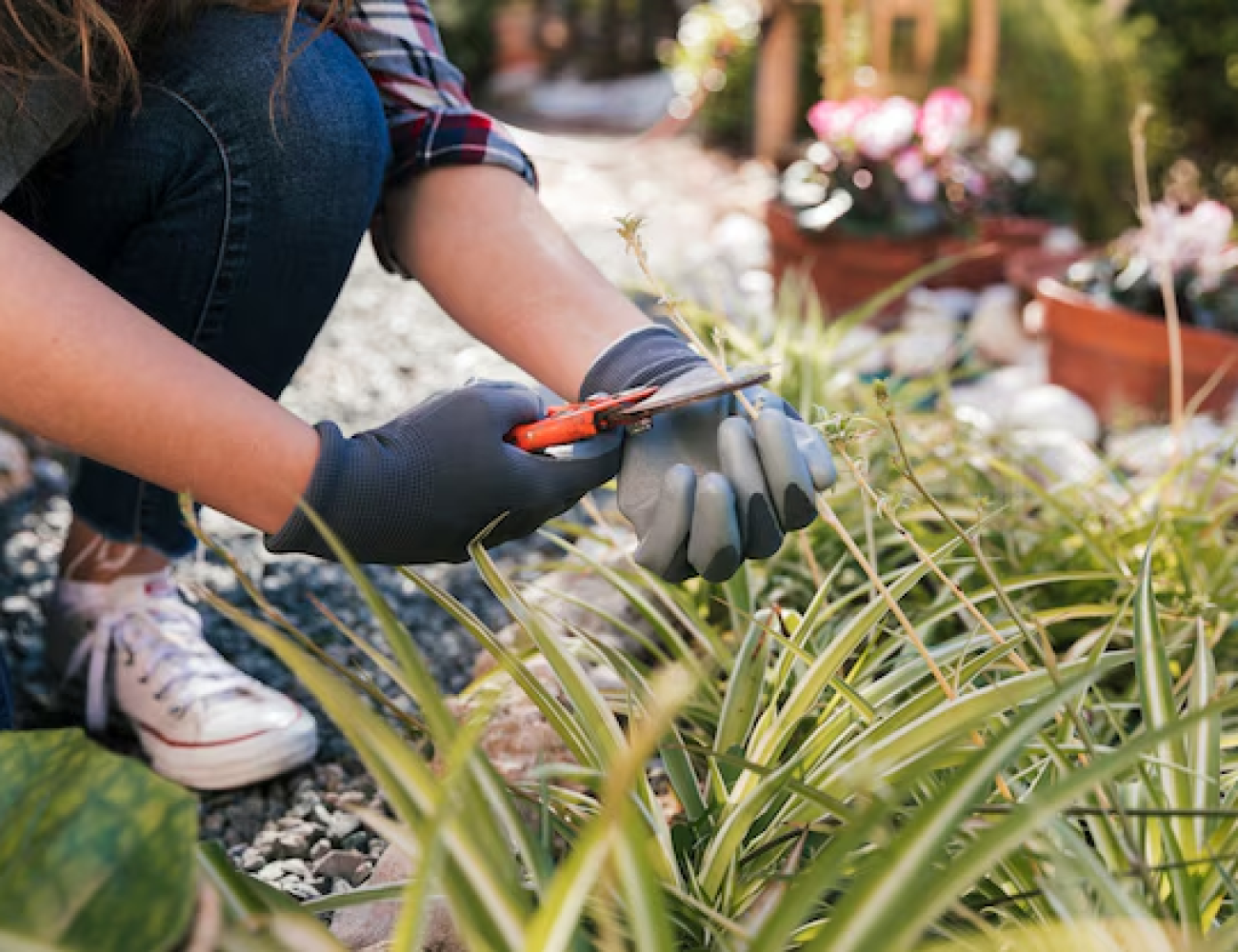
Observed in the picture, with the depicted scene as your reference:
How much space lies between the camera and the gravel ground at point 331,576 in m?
1.22

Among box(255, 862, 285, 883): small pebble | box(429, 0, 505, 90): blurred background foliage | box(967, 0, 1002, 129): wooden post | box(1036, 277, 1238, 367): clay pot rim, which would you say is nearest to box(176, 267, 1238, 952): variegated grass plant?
box(255, 862, 285, 883): small pebble

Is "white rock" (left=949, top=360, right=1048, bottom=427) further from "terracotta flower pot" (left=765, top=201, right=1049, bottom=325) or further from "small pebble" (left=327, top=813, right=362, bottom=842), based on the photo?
"small pebble" (left=327, top=813, right=362, bottom=842)

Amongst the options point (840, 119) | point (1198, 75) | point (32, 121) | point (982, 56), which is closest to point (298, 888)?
point (32, 121)

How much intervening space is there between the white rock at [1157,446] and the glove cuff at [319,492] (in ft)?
3.35

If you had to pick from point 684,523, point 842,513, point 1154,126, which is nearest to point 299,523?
point 684,523

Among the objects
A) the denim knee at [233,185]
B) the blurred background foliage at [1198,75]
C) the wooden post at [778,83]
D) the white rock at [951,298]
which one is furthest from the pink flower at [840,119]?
the blurred background foliage at [1198,75]

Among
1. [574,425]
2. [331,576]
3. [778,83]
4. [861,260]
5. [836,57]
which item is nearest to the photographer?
[574,425]

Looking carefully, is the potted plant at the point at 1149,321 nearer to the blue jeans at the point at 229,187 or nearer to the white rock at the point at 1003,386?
the white rock at the point at 1003,386

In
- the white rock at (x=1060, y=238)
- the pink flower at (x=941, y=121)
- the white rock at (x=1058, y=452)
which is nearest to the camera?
the white rock at (x=1058, y=452)

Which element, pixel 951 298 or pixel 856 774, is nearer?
pixel 856 774

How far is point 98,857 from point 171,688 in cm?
81

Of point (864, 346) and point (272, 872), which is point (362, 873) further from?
point (864, 346)

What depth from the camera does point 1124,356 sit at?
101 inches

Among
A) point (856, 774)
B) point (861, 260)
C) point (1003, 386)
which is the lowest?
point (1003, 386)
